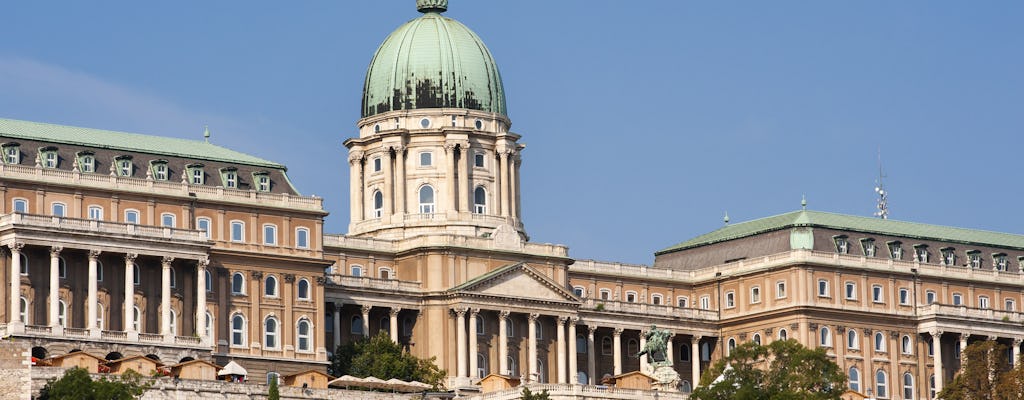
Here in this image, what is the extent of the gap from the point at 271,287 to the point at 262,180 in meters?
8.10

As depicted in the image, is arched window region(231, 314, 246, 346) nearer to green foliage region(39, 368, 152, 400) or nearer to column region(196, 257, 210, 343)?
column region(196, 257, 210, 343)

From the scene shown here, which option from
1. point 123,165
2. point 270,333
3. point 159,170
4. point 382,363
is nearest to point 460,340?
point 382,363

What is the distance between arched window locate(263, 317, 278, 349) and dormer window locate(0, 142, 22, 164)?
2132 centimetres

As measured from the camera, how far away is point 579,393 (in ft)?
559

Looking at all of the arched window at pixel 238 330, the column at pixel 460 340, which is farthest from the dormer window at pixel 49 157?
the column at pixel 460 340

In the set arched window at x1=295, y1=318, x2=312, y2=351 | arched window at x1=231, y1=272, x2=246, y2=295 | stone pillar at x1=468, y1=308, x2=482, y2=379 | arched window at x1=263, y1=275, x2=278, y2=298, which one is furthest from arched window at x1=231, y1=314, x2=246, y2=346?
stone pillar at x1=468, y1=308, x2=482, y2=379

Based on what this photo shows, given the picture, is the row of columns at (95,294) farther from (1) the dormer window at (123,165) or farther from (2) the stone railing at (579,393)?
(2) the stone railing at (579,393)

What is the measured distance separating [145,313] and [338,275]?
22943 millimetres

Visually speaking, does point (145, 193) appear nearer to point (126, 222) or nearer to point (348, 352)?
point (126, 222)

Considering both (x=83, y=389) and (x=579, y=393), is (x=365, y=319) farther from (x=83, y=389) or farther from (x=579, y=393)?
(x=83, y=389)

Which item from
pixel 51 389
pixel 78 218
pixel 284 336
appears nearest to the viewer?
pixel 51 389

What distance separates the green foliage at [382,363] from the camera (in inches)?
7254

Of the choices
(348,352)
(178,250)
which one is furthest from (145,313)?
(348,352)

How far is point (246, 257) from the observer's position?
185 meters
